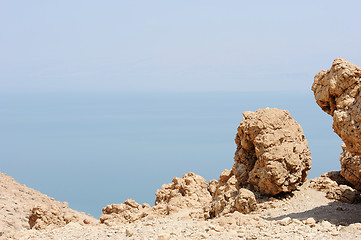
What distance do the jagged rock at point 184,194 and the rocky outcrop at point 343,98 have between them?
241 inches

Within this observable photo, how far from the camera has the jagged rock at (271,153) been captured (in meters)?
15.9

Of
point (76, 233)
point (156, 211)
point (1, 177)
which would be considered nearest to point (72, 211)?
point (1, 177)

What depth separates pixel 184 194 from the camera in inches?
767

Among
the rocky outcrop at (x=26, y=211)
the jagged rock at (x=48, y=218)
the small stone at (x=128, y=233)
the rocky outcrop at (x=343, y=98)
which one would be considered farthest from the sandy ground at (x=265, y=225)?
the rocky outcrop at (x=343, y=98)

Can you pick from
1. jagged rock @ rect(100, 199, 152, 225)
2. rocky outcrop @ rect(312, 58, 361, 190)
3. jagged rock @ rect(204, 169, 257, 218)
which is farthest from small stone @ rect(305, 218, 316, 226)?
jagged rock @ rect(100, 199, 152, 225)

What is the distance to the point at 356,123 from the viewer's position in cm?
1305

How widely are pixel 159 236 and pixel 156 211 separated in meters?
5.61

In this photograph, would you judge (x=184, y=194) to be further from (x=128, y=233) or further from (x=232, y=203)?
(x=128, y=233)

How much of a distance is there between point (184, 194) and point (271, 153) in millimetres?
4757

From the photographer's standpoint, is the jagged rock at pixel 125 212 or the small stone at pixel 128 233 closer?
the small stone at pixel 128 233

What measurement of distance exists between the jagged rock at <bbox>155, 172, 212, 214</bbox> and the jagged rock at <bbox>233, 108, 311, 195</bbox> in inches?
93.9

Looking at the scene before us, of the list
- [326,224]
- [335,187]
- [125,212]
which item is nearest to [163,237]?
[326,224]

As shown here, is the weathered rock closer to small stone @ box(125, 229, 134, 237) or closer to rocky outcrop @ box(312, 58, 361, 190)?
rocky outcrop @ box(312, 58, 361, 190)

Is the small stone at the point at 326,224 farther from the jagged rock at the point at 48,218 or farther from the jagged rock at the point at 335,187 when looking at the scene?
the jagged rock at the point at 48,218
